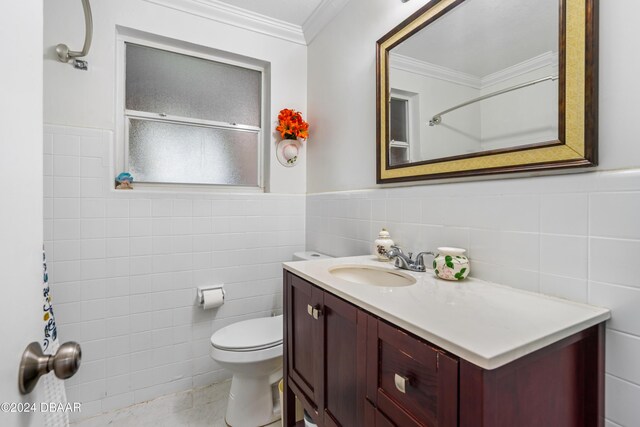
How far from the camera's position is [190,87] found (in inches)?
77.4

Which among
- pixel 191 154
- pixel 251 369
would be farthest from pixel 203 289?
pixel 191 154

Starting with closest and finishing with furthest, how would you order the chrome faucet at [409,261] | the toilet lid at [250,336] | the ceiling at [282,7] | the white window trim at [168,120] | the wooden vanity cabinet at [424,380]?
the wooden vanity cabinet at [424,380], the chrome faucet at [409,261], the toilet lid at [250,336], the white window trim at [168,120], the ceiling at [282,7]

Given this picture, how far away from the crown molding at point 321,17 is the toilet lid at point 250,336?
1.96m

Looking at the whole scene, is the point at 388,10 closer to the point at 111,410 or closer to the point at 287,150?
the point at 287,150

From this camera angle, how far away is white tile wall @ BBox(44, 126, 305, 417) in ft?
5.12

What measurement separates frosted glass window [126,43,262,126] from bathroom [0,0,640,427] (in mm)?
68

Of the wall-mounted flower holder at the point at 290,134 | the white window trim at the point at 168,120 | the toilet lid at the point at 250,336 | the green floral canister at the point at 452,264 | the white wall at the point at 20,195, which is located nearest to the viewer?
the white wall at the point at 20,195

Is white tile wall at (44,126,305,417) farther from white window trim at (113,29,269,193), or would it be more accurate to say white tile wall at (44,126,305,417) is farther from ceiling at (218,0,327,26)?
ceiling at (218,0,327,26)

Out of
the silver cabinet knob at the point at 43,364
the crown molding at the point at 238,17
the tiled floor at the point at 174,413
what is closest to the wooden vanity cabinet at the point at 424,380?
the silver cabinet knob at the point at 43,364

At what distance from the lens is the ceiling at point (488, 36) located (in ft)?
2.87

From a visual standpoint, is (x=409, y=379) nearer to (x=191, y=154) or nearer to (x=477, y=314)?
(x=477, y=314)

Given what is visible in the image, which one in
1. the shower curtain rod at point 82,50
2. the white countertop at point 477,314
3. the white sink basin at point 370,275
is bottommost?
the white sink basin at point 370,275

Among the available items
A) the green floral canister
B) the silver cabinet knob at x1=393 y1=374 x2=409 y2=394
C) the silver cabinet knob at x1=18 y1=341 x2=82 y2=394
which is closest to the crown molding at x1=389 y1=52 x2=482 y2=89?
the green floral canister

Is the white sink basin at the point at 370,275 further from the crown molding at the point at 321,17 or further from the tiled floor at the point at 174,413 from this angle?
the crown molding at the point at 321,17
